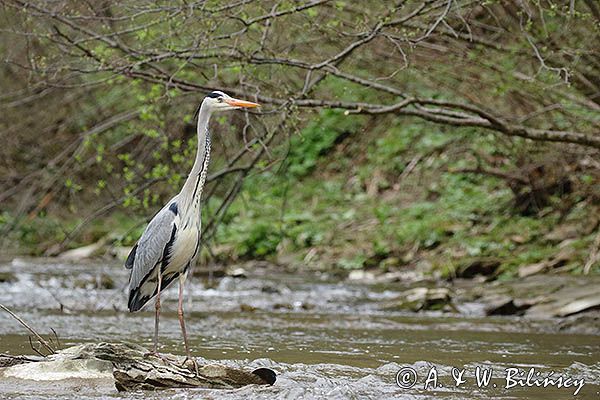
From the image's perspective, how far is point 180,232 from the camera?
17.8 ft

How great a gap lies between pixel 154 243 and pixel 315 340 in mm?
2094

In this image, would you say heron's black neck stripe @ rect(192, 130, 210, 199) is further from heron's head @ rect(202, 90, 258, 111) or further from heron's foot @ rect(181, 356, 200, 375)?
heron's foot @ rect(181, 356, 200, 375)

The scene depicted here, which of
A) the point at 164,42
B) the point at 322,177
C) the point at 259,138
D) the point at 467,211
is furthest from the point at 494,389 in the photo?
the point at 322,177

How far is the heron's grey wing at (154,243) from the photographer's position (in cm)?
545

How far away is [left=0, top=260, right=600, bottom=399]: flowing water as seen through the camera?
189 inches

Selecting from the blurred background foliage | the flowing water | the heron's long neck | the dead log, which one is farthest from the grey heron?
the blurred background foliage

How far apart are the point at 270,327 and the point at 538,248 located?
5337 millimetres

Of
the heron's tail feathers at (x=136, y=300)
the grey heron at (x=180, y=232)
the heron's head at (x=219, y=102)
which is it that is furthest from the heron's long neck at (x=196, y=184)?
the heron's tail feathers at (x=136, y=300)

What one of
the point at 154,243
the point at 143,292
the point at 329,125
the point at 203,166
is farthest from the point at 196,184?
the point at 329,125

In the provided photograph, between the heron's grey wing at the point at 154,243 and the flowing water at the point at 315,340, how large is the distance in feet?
2.58

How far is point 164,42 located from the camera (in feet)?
28.0

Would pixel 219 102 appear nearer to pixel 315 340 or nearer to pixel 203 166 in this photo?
pixel 203 166

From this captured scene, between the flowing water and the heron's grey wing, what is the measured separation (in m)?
0.79

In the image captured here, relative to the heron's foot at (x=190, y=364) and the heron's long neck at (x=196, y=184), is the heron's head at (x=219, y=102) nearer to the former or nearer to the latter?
the heron's long neck at (x=196, y=184)
